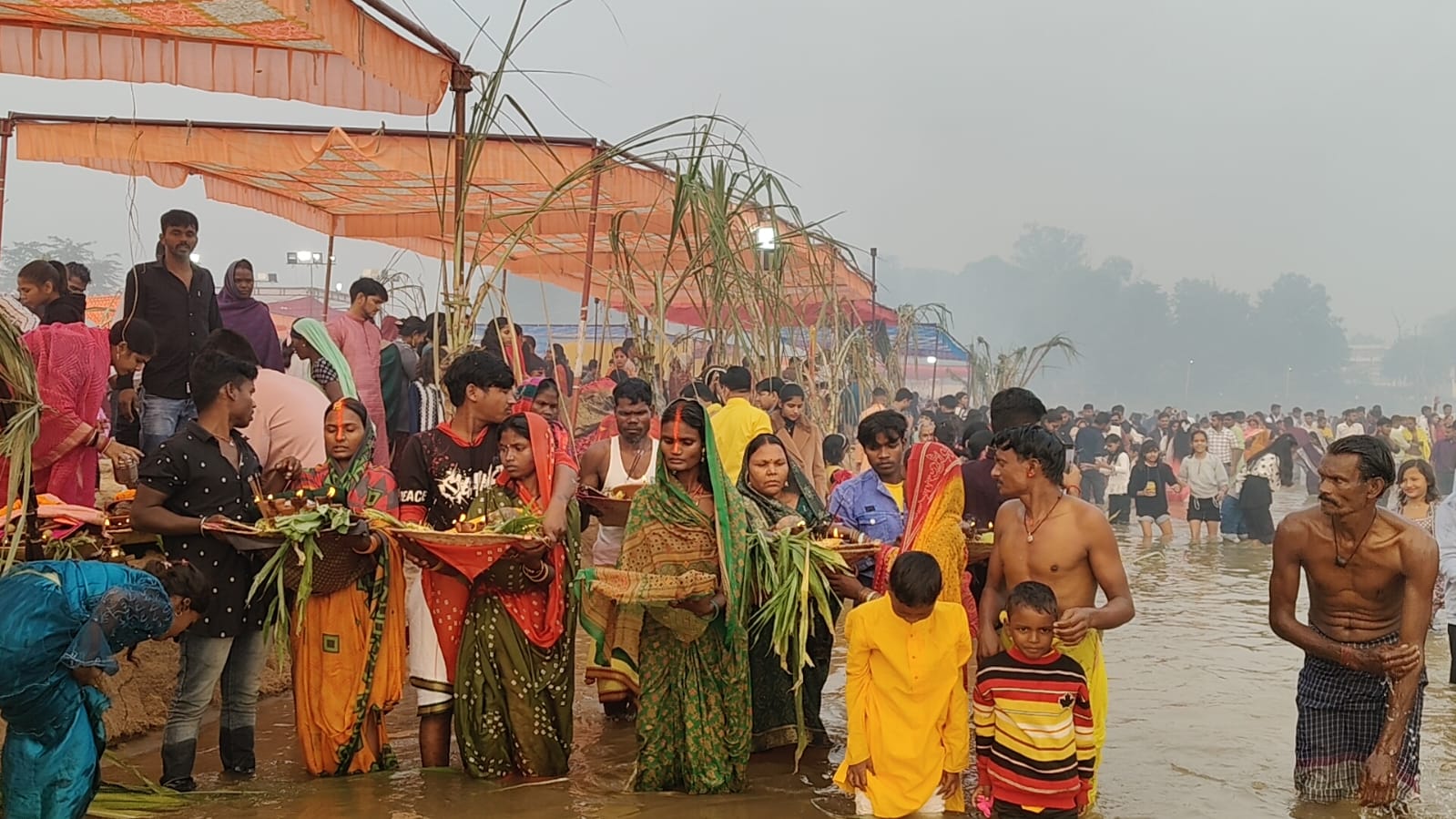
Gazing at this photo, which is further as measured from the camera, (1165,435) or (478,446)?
(1165,435)

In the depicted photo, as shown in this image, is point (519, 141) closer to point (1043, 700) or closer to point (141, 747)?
point (141, 747)

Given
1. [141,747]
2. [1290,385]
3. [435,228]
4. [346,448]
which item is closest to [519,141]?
[435,228]

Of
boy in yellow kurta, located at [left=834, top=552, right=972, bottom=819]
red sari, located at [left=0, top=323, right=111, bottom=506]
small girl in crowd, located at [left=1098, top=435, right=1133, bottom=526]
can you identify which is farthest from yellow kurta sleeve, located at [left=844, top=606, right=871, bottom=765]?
small girl in crowd, located at [left=1098, top=435, right=1133, bottom=526]

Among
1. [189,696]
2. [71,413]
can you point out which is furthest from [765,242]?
[189,696]

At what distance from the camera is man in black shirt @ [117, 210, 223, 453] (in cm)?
691

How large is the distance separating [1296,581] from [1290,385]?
8610 cm

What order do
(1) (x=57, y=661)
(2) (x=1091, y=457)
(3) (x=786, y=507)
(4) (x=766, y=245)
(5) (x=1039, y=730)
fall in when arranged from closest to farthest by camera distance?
1. (1) (x=57, y=661)
2. (5) (x=1039, y=730)
3. (3) (x=786, y=507)
4. (4) (x=766, y=245)
5. (2) (x=1091, y=457)

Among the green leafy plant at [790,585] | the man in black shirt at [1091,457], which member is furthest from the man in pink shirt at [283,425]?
the man in black shirt at [1091,457]

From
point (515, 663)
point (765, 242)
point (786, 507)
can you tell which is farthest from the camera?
point (765, 242)

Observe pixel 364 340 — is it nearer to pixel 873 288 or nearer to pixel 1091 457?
pixel 873 288

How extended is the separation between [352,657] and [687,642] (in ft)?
4.66

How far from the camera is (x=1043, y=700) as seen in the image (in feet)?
14.3

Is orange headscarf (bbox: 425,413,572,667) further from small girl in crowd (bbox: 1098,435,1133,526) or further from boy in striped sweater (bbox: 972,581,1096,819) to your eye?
small girl in crowd (bbox: 1098,435,1133,526)

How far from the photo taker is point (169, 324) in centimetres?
696
